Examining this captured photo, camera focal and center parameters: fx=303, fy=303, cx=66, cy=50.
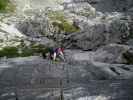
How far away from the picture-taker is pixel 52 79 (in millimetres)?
20453

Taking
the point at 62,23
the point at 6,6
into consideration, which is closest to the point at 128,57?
the point at 62,23

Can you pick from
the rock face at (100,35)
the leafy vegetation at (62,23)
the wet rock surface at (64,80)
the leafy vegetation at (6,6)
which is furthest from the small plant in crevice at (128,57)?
the leafy vegetation at (6,6)

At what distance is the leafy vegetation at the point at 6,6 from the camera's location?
164ft

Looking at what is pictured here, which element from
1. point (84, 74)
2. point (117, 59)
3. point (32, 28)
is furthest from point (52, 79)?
point (32, 28)

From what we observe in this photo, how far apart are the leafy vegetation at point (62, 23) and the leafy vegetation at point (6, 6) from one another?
7.41 metres

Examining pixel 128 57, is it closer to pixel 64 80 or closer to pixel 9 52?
pixel 64 80

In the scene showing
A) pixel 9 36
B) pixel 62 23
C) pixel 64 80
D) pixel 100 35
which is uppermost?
pixel 62 23

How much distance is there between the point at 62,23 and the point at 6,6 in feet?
42.8

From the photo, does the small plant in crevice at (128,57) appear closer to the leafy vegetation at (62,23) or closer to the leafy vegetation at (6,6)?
the leafy vegetation at (62,23)

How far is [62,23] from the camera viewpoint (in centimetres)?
4291

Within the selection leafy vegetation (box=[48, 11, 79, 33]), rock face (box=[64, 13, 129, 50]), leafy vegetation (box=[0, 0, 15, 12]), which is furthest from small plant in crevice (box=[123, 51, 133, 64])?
leafy vegetation (box=[0, 0, 15, 12])

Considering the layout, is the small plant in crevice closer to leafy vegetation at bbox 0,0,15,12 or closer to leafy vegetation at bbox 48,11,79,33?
leafy vegetation at bbox 48,11,79,33

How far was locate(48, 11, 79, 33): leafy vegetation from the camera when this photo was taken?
41453 mm

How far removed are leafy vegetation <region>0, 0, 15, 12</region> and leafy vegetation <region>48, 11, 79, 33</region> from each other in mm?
7408
